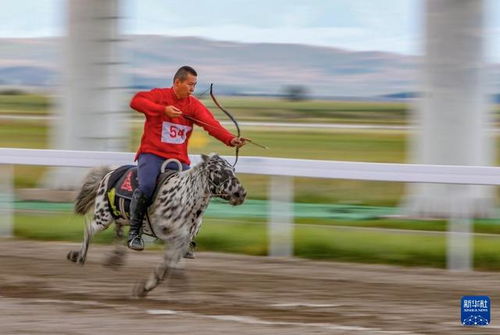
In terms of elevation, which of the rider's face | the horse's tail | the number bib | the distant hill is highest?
the distant hill

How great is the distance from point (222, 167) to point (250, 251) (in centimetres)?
325

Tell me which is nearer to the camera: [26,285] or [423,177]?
[26,285]

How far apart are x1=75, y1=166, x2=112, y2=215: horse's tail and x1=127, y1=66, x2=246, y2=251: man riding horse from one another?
86 centimetres

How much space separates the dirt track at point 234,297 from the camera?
711 centimetres

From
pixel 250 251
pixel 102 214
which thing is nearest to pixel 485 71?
pixel 250 251

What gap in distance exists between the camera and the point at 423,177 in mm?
10430

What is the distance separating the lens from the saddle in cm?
840

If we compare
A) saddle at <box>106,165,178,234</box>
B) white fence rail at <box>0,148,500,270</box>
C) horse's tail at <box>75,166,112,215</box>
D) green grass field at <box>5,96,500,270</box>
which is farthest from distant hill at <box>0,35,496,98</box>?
saddle at <box>106,165,178,234</box>

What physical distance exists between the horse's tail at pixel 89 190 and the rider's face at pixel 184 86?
4.28 ft

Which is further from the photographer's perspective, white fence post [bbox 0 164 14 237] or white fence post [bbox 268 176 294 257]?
white fence post [bbox 0 164 14 237]

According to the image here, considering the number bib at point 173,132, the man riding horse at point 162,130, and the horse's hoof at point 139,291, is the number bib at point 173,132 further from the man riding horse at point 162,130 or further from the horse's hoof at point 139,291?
the horse's hoof at point 139,291

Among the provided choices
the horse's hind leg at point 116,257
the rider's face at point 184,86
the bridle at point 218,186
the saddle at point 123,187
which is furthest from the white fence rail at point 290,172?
the bridle at point 218,186

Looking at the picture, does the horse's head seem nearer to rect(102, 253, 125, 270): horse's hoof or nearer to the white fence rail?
rect(102, 253, 125, 270): horse's hoof

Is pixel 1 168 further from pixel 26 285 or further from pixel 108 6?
pixel 26 285
